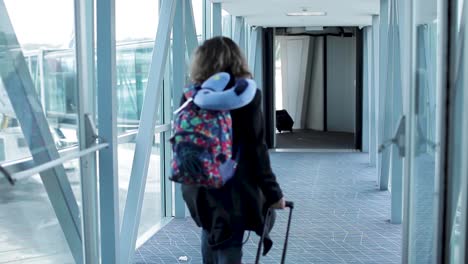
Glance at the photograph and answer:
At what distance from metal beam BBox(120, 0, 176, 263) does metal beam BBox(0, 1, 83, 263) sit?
66 centimetres

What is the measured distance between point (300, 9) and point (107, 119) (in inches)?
235

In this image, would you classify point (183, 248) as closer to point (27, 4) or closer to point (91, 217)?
point (91, 217)

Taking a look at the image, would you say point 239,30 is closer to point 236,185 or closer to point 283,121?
point 283,121

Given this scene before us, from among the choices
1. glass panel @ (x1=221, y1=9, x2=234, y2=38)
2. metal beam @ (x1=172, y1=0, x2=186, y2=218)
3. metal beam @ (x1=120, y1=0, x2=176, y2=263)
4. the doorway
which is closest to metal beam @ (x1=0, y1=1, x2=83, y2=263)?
metal beam @ (x1=120, y1=0, x2=176, y2=263)

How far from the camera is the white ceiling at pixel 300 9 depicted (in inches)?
351

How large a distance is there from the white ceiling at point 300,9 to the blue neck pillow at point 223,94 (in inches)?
223

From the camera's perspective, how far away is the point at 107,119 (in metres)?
4.41

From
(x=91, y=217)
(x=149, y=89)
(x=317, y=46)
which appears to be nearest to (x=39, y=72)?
(x=91, y=217)

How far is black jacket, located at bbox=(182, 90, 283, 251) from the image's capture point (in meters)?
2.88

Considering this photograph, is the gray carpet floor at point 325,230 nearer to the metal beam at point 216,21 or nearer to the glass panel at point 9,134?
the glass panel at point 9,134

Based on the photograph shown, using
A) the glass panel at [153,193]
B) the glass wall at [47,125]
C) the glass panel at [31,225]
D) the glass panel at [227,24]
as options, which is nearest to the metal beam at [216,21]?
the glass panel at [153,193]

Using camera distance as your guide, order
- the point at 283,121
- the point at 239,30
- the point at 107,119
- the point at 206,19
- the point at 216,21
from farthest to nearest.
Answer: the point at 283,121, the point at 239,30, the point at 206,19, the point at 216,21, the point at 107,119

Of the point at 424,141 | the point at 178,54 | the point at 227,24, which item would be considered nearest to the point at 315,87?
the point at 227,24

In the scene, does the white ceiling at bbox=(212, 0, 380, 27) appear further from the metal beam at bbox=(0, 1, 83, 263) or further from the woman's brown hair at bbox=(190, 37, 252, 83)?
the woman's brown hair at bbox=(190, 37, 252, 83)
